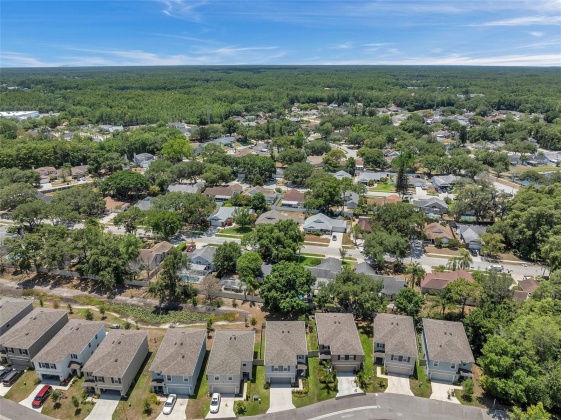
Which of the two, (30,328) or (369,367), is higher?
(30,328)

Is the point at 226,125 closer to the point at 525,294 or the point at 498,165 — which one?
the point at 498,165

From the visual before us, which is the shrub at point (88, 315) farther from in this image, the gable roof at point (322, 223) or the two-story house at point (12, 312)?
the gable roof at point (322, 223)

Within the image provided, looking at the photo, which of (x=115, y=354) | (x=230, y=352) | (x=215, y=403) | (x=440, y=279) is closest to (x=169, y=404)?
(x=215, y=403)

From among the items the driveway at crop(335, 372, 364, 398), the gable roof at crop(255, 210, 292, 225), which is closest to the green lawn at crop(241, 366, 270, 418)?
the driveway at crop(335, 372, 364, 398)

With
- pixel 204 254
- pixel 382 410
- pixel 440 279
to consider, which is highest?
pixel 204 254

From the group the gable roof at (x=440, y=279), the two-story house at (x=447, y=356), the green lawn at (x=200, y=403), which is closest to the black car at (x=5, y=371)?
the green lawn at (x=200, y=403)

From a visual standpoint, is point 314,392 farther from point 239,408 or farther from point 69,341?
point 69,341
